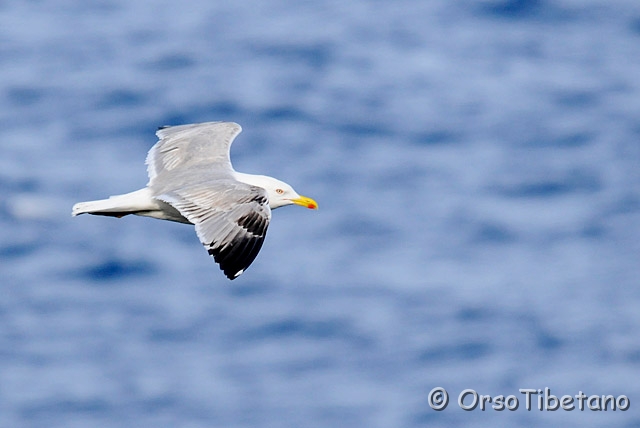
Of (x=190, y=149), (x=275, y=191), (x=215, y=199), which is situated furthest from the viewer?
(x=190, y=149)

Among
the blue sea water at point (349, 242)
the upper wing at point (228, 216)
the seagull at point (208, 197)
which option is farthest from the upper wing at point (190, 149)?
the blue sea water at point (349, 242)

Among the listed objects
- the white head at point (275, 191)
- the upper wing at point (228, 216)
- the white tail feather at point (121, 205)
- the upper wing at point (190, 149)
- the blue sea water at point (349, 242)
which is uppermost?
the blue sea water at point (349, 242)

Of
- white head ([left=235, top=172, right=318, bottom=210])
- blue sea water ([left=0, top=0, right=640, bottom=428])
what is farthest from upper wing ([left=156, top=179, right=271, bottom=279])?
blue sea water ([left=0, top=0, right=640, bottom=428])

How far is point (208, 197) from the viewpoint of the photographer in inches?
511

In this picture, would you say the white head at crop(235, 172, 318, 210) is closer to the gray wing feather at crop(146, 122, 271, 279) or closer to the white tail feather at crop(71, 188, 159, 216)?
the gray wing feather at crop(146, 122, 271, 279)

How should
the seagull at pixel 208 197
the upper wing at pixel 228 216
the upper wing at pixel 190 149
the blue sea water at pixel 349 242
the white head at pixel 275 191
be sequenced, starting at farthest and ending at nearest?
the blue sea water at pixel 349 242 < the upper wing at pixel 190 149 < the white head at pixel 275 191 < the seagull at pixel 208 197 < the upper wing at pixel 228 216

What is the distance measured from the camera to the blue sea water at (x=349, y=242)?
4419 cm

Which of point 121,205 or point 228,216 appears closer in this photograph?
point 228,216

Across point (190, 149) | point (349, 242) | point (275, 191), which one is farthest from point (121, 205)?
point (349, 242)

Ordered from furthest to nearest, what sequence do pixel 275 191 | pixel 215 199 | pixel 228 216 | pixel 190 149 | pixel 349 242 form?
pixel 349 242, pixel 190 149, pixel 275 191, pixel 215 199, pixel 228 216

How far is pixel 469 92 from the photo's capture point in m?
52.9

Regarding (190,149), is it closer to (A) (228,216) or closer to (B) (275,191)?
(B) (275,191)

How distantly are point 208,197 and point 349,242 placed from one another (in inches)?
1283

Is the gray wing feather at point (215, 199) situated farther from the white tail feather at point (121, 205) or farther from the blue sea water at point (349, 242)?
the blue sea water at point (349, 242)
